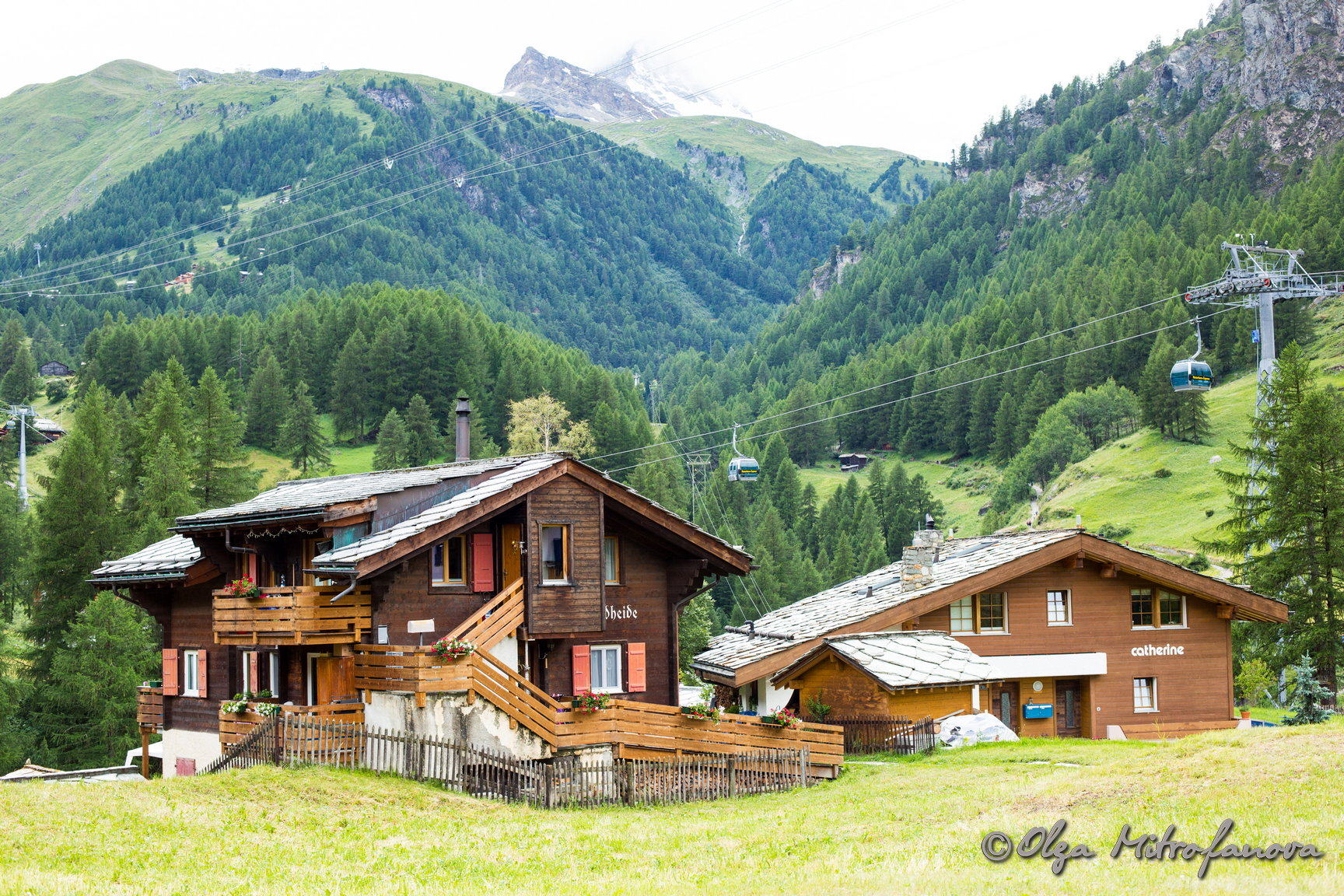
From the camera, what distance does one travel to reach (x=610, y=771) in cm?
2492

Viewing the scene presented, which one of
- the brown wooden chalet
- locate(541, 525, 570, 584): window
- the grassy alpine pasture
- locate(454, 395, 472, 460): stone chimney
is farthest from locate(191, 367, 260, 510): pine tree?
the grassy alpine pasture

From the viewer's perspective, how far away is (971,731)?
32344mm

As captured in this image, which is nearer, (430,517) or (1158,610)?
(430,517)

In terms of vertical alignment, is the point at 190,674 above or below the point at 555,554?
below

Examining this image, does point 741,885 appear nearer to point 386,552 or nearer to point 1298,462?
point 386,552

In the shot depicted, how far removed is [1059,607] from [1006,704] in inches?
138

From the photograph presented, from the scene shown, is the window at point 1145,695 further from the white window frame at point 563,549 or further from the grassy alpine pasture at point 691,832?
the white window frame at point 563,549

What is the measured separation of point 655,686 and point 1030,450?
113 meters

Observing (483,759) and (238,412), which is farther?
(238,412)

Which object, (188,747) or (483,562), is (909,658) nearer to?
(483,562)

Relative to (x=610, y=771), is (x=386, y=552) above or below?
above

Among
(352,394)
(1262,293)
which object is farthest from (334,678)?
(352,394)

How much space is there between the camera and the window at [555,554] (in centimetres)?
2936

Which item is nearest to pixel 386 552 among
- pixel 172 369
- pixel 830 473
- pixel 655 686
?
pixel 655 686
